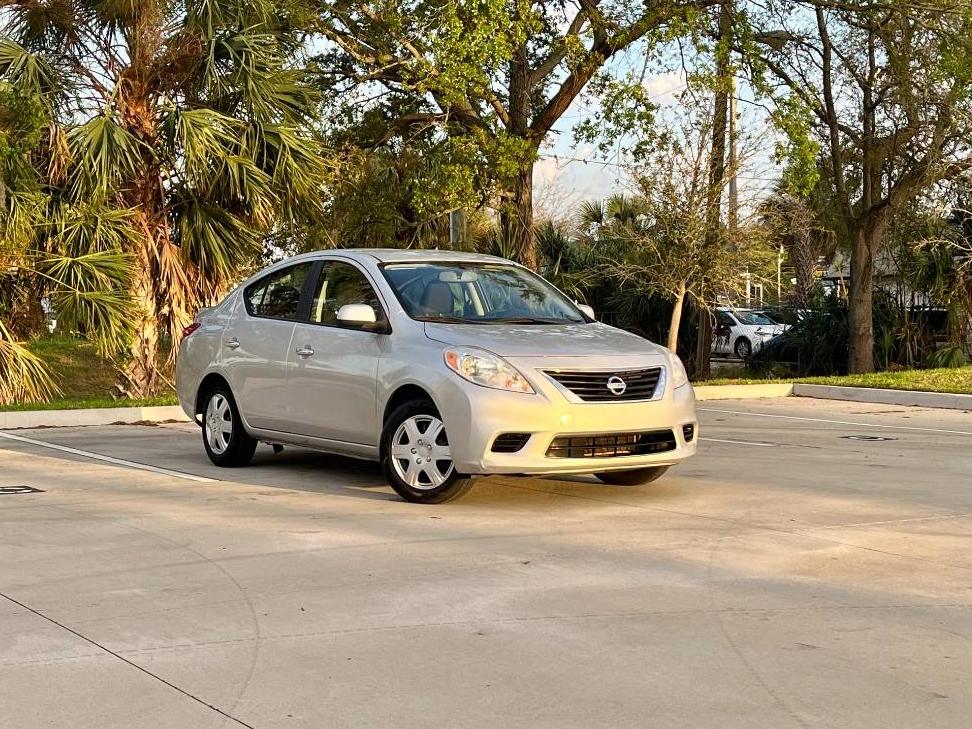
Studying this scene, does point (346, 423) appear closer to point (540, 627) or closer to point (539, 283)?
point (539, 283)

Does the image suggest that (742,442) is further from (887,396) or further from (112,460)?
(887,396)

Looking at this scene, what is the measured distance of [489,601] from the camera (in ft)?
21.3

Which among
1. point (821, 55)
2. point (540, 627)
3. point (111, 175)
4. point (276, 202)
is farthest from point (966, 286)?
point (540, 627)

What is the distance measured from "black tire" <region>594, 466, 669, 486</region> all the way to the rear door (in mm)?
2431

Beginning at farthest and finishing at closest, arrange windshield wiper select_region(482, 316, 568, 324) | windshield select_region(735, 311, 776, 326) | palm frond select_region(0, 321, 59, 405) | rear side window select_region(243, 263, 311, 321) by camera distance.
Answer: windshield select_region(735, 311, 776, 326) → palm frond select_region(0, 321, 59, 405) → rear side window select_region(243, 263, 311, 321) → windshield wiper select_region(482, 316, 568, 324)

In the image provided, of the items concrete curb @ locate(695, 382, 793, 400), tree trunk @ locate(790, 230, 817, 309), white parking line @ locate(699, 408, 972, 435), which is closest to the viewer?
white parking line @ locate(699, 408, 972, 435)

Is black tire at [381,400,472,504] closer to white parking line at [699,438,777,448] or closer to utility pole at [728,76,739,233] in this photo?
white parking line at [699,438,777,448]

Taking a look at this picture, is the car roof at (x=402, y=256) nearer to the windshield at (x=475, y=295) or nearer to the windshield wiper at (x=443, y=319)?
the windshield at (x=475, y=295)

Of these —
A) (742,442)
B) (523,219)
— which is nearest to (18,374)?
(523,219)

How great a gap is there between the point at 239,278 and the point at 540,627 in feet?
47.8

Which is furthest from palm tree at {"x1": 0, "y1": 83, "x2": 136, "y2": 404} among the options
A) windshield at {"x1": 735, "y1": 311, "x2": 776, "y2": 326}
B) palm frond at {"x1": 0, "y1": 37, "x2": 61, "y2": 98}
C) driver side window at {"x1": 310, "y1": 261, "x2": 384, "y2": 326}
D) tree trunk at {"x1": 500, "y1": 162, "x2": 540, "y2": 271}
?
windshield at {"x1": 735, "y1": 311, "x2": 776, "y2": 326}

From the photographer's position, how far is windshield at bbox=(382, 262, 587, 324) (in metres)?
10.1

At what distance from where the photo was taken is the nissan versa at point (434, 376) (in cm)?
906

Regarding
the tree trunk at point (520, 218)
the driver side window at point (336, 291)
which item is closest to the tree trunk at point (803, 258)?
the tree trunk at point (520, 218)
